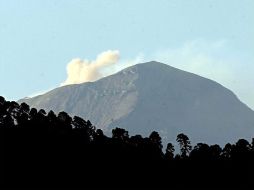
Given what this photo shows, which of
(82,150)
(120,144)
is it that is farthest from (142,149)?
(82,150)

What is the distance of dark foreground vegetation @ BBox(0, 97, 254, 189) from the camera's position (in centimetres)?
12344

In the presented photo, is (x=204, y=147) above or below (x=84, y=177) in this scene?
above

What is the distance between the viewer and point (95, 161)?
140m

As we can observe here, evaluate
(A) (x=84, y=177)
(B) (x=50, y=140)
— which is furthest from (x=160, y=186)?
(B) (x=50, y=140)

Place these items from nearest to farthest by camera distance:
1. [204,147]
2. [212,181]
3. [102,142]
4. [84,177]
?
[84,177] → [212,181] → [102,142] → [204,147]

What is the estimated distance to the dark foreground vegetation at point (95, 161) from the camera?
12344cm

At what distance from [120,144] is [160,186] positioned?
2533 centimetres

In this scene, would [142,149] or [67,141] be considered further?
[142,149]

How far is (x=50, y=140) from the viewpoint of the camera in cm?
14375

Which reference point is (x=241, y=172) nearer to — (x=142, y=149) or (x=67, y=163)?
(x=142, y=149)

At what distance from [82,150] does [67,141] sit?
4064 millimetres

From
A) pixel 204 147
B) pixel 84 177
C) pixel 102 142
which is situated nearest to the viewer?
pixel 84 177

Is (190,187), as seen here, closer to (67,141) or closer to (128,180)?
(128,180)

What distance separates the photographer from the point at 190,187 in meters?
137
